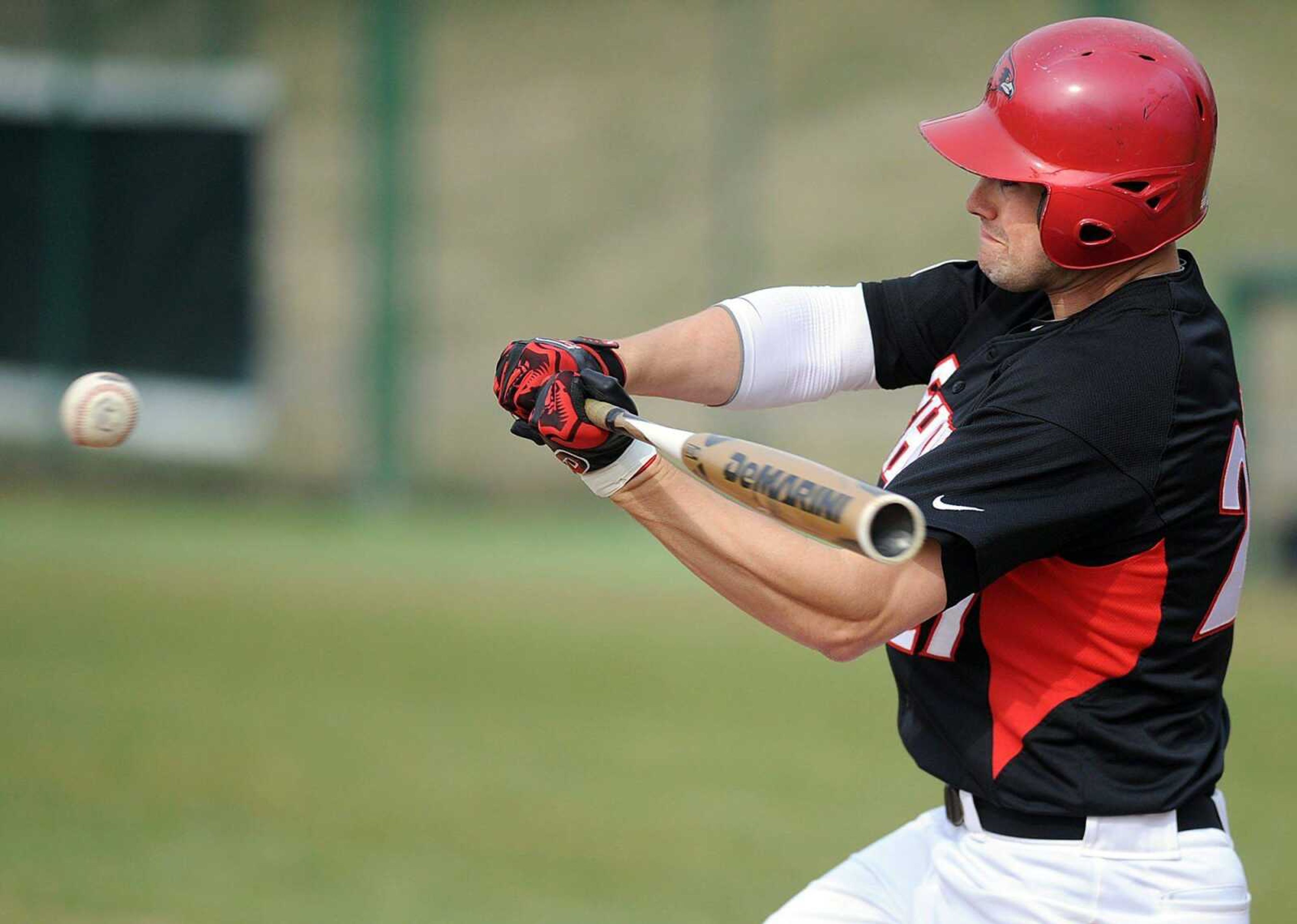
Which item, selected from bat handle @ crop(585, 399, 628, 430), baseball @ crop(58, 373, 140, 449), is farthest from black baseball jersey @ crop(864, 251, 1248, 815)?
baseball @ crop(58, 373, 140, 449)

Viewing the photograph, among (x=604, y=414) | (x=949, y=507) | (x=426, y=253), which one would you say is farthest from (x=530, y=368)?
(x=426, y=253)

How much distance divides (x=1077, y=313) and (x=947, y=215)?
380 inches

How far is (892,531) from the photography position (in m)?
2.10

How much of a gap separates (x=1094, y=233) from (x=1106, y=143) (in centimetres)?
14

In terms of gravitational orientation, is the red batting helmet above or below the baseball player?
above

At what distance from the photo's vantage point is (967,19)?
11977 millimetres

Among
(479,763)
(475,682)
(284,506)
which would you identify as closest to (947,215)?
(284,506)

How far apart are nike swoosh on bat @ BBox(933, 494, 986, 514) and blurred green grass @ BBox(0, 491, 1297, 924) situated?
267 centimetres

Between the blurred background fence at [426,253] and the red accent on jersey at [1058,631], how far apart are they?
512 centimetres

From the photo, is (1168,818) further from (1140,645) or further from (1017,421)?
(1017,421)

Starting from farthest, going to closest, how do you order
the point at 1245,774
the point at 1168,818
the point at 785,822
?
the point at 1245,774
the point at 785,822
the point at 1168,818

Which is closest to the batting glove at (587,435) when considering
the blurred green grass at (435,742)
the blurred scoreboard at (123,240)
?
the blurred green grass at (435,742)

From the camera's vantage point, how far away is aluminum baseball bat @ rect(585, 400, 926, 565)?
2.08 metres

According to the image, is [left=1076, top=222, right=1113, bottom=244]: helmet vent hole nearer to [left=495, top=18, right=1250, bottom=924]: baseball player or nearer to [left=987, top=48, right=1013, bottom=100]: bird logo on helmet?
[left=495, top=18, right=1250, bottom=924]: baseball player
